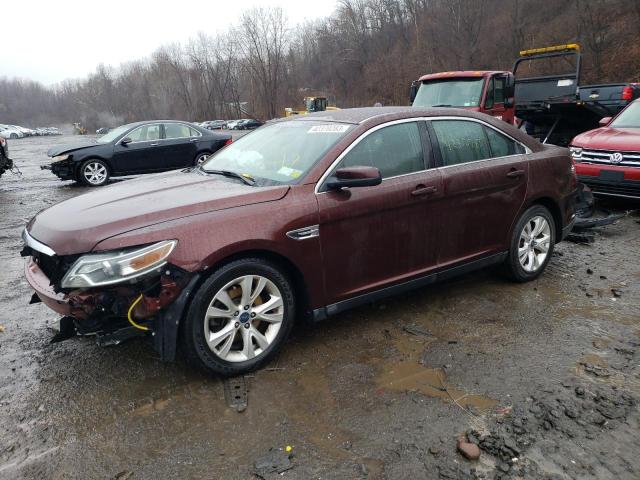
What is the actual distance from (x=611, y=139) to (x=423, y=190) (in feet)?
16.3

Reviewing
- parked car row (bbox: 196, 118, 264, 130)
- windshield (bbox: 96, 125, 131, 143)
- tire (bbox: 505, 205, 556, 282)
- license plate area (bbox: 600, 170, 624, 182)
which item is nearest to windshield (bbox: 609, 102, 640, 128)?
license plate area (bbox: 600, 170, 624, 182)

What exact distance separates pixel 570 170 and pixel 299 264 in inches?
125

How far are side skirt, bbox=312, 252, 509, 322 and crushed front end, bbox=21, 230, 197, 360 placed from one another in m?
1.00

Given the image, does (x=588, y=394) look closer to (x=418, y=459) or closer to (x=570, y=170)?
(x=418, y=459)

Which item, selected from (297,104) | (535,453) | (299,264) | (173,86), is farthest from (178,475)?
(173,86)

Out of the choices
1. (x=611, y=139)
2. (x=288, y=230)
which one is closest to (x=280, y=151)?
(x=288, y=230)

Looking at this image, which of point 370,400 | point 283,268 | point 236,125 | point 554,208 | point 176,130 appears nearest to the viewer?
point 370,400

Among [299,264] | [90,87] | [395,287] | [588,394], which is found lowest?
[588,394]

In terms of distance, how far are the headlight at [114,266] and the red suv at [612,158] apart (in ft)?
21.3

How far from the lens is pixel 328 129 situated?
3.68 meters

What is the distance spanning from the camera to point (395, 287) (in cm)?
364

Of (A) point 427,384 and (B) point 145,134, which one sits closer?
(A) point 427,384

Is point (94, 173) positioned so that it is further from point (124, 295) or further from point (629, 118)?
point (629, 118)

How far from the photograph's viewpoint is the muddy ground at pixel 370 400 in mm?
2373
